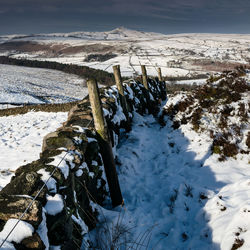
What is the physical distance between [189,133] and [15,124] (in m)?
9.05

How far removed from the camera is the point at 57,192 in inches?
102

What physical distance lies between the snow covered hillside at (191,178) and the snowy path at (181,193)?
0.7 inches

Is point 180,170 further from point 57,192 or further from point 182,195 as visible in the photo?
point 57,192

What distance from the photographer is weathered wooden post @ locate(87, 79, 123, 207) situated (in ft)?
12.1

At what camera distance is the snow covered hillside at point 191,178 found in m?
3.49

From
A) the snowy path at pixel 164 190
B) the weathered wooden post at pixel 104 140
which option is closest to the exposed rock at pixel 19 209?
the weathered wooden post at pixel 104 140

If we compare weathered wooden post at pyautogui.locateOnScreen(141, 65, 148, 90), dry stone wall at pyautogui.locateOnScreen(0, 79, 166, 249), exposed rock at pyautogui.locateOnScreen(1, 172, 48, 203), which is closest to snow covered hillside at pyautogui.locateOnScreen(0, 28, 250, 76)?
weathered wooden post at pyautogui.locateOnScreen(141, 65, 148, 90)

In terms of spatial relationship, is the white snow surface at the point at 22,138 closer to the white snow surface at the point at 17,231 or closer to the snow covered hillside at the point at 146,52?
the white snow surface at the point at 17,231

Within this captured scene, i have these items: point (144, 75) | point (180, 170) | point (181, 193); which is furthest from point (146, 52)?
point (181, 193)

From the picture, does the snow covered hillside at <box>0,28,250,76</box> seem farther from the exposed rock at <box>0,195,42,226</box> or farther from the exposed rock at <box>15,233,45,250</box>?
the exposed rock at <box>15,233,45,250</box>

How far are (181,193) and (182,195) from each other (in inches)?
2.6

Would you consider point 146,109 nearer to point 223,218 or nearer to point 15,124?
point 15,124

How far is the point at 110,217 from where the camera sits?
148 inches

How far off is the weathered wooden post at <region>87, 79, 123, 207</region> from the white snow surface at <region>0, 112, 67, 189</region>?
2.63 meters
